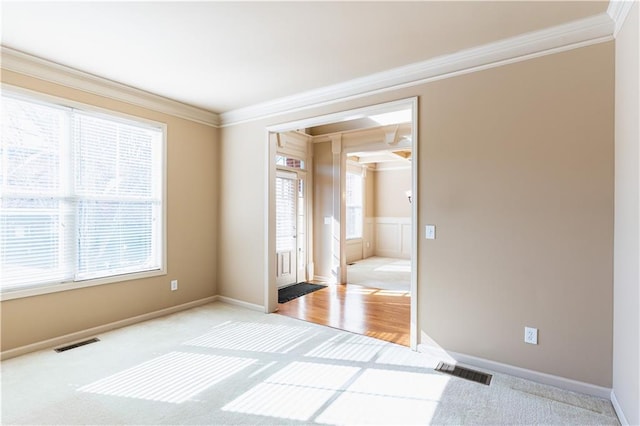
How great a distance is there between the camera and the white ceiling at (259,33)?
215 cm

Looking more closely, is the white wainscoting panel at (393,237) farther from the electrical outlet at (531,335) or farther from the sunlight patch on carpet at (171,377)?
the sunlight patch on carpet at (171,377)

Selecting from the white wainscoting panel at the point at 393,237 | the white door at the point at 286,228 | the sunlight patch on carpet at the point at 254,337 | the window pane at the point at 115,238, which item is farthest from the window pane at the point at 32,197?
the white wainscoting panel at the point at 393,237

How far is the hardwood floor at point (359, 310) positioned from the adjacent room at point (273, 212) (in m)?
0.06

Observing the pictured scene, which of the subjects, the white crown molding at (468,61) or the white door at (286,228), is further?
the white door at (286,228)

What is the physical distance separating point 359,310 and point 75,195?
3.57m

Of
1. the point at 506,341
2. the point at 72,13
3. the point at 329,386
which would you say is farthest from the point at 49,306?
the point at 506,341

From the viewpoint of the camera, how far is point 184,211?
14.0ft

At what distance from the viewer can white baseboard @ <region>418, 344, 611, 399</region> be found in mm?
2266

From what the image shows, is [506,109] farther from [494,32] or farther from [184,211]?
[184,211]

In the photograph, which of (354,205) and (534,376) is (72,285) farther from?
(354,205)

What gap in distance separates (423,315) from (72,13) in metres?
3.71

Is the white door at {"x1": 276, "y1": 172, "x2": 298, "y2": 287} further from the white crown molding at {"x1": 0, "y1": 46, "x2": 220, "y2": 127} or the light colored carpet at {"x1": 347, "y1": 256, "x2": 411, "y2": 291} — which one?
the white crown molding at {"x1": 0, "y1": 46, "x2": 220, "y2": 127}

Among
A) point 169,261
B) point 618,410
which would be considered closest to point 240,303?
point 169,261

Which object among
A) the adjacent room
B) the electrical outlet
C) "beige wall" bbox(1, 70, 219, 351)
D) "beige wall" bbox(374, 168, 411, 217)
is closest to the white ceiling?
the adjacent room
